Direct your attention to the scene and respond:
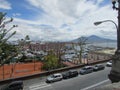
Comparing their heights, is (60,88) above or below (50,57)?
below

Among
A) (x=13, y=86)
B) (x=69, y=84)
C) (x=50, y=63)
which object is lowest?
(x=69, y=84)

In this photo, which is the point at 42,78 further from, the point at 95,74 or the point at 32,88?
the point at 95,74

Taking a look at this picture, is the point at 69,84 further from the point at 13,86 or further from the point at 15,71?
the point at 15,71

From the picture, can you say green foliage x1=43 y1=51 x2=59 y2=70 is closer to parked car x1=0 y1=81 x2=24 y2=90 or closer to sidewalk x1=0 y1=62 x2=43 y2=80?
sidewalk x1=0 y1=62 x2=43 y2=80

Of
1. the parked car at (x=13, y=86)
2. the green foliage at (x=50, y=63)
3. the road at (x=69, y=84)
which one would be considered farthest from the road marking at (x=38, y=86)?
the green foliage at (x=50, y=63)

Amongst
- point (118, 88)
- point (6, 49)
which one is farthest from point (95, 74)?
point (118, 88)

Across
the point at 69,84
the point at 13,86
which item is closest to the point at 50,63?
the point at 69,84

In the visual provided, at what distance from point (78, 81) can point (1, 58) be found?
1656 centimetres

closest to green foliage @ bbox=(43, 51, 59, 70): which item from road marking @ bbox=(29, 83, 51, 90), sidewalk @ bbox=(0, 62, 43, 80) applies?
sidewalk @ bbox=(0, 62, 43, 80)

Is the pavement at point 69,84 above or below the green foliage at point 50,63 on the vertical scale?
below

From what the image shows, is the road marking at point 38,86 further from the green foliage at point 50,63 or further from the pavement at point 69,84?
the green foliage at point 50,63

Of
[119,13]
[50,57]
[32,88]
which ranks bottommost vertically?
[32,88]

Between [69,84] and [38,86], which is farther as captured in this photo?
[69,84]

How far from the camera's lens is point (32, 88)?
3212cm
